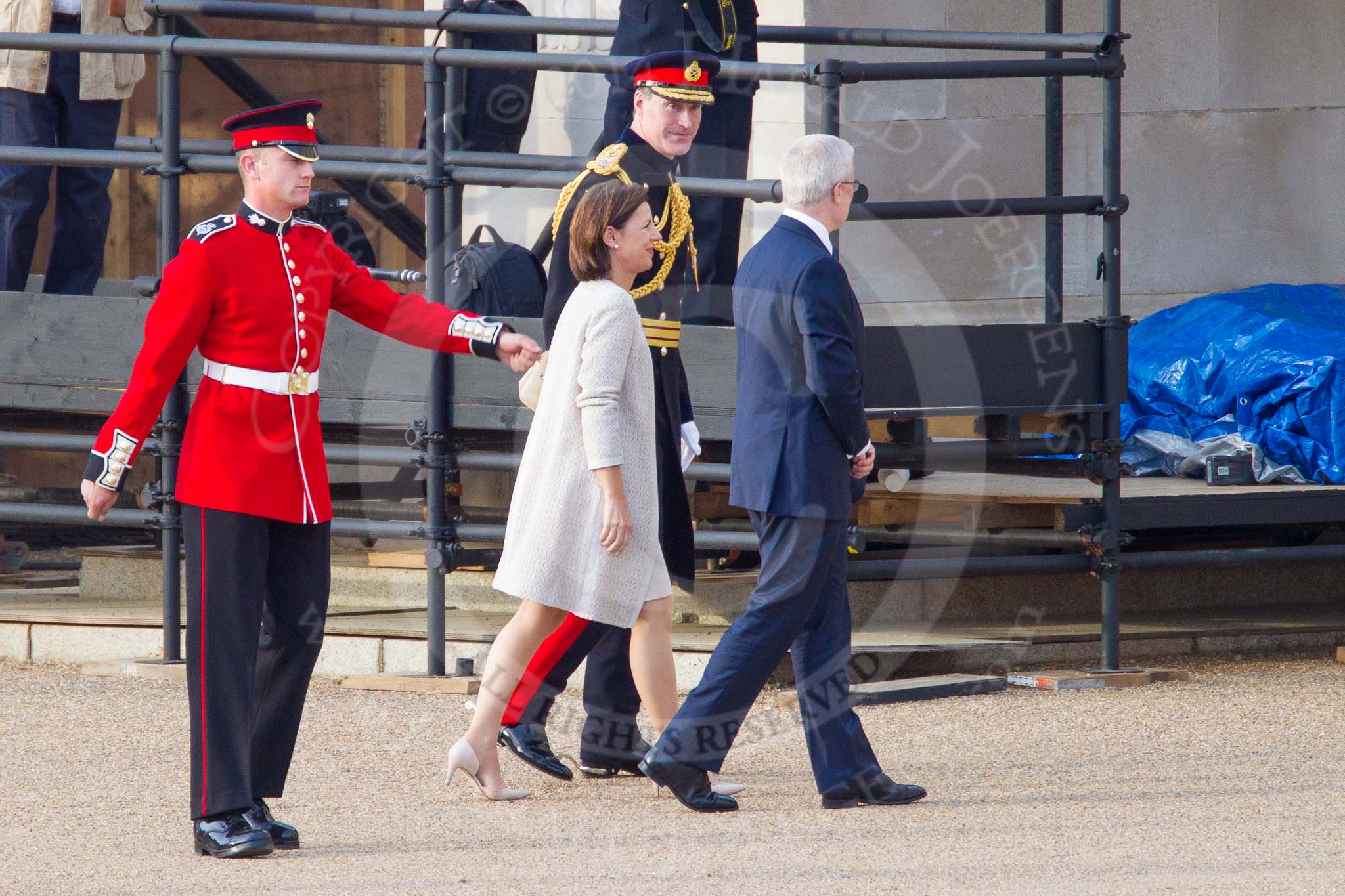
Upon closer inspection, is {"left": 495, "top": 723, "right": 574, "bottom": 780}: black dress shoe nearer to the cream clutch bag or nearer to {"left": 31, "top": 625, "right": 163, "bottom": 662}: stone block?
the cream clutch bag

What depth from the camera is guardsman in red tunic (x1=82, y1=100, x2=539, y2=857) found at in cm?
397

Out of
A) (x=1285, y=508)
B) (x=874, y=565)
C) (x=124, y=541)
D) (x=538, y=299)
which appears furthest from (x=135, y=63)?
(x=1285, y=508)

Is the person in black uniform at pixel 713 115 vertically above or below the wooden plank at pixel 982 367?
above

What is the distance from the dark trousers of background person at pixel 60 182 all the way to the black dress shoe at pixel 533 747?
2.96 metres

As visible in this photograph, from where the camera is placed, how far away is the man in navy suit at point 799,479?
4.26 meters

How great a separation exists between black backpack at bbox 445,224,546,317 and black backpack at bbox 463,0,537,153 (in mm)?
1577

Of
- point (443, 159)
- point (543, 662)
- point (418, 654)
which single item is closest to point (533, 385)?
point (543, 662)

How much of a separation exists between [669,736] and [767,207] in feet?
13.8

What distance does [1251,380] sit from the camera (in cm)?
682

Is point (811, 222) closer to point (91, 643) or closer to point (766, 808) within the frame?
point (766, 808)

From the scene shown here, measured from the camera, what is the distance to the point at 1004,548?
652cm

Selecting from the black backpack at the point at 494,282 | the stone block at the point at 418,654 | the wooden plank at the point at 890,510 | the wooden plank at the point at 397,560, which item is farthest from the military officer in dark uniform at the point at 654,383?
the wooden plank at the point at 397,560

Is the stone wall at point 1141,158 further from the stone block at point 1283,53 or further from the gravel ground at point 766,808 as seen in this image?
the gravel ground at point 766,808

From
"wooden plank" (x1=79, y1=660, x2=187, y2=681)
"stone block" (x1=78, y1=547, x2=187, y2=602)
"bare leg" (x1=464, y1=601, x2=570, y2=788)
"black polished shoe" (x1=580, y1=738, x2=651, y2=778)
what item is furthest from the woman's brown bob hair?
"stone block" (x1=78, y1=547, x2=187, y2=602)
